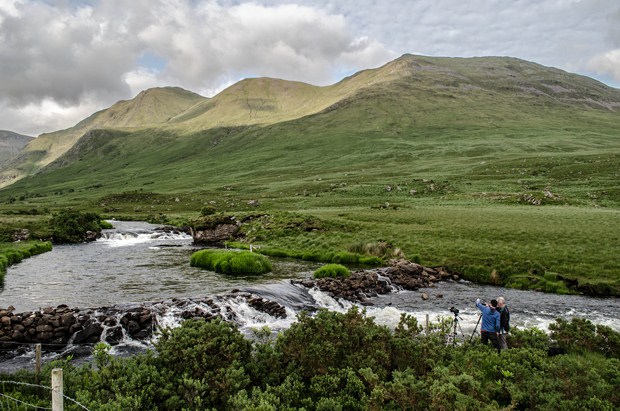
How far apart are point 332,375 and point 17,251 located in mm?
54599

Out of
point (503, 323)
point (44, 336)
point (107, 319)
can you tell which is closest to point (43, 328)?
point (44, 336)

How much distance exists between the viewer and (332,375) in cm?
1520

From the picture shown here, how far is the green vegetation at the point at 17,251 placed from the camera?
157 ft

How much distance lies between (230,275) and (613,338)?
3379 cm

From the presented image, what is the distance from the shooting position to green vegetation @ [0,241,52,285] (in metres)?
47.8

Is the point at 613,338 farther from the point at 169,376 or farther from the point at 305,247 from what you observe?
the point at 305,247

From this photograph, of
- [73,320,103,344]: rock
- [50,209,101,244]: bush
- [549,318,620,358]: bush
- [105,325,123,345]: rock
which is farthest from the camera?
[50,209,101,244]: bush

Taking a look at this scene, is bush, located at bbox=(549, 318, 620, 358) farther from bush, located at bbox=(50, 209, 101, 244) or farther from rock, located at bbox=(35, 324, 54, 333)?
bush, located at bbox=(50, 209, 101, 244)

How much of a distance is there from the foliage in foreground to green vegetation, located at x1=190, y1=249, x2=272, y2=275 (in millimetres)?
28544

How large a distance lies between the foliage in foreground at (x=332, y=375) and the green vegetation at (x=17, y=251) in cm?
3579

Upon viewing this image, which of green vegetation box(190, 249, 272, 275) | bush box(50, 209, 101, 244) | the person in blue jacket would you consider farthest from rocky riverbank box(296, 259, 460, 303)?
bush box(50, 209, 101, 244)

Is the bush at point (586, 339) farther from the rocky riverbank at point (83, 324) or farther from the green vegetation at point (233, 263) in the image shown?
the green vegetation at point (233, 263)

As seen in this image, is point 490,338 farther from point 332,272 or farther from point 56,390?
point 332,272

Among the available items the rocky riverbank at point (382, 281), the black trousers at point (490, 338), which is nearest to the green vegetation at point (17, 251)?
the rocky riverbank at point (382, 281)
